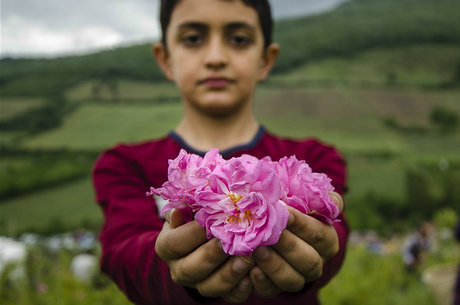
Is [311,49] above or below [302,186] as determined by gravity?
below

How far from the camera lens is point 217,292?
542 millimetres

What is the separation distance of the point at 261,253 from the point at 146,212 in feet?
1.33

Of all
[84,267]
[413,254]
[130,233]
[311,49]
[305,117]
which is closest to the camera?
[130,233]

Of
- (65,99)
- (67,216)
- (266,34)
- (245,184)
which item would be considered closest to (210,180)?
(245,184)

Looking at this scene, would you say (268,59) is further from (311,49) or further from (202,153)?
(311,49)

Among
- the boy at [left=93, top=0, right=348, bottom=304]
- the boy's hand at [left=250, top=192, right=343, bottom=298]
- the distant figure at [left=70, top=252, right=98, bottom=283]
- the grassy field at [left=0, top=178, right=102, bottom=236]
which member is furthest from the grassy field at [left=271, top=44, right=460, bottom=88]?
the boy's hand at [left=250, top=192, right=343, bottom=298]

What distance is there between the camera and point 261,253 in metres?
0.51

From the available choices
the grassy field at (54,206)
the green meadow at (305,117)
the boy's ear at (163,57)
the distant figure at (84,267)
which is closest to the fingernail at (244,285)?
the boy's ear at (163,57)

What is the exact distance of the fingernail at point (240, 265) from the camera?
0.51 meters

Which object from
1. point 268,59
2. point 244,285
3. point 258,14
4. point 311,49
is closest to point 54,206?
point 268,59

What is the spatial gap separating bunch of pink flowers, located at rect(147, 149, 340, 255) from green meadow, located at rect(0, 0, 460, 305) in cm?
585

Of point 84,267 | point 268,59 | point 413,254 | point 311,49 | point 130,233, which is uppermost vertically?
point 268,59

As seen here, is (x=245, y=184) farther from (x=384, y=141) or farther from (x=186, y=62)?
(x=384, y=141)

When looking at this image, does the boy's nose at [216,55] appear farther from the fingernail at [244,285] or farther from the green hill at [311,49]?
the green hill at [311,49]
